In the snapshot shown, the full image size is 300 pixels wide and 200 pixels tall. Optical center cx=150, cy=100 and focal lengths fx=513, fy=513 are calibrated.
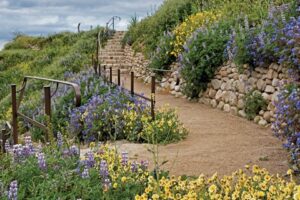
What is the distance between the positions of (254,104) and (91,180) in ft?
18.2

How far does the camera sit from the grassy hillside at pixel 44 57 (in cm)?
1962

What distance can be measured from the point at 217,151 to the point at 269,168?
3.11 ft

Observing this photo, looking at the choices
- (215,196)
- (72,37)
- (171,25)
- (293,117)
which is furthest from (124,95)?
(72,37)

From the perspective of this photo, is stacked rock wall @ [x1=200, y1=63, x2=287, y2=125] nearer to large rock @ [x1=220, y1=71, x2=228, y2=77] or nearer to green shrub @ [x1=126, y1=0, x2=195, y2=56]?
large rock @ [x1=220, y1=71, x2=228, y2=77]

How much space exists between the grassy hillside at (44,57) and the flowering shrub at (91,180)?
35.2ft

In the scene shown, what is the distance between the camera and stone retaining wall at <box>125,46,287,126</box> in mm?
8875

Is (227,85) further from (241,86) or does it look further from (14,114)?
(14,114)

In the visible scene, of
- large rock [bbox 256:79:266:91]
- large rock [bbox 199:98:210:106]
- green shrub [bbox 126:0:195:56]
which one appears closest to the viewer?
large rock [bbox 256:79:266:91]

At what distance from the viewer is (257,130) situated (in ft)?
28.2

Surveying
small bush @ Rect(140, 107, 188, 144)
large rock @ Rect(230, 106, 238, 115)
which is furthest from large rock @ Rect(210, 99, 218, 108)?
small bush @ Rect(140, 107, 188, 144)

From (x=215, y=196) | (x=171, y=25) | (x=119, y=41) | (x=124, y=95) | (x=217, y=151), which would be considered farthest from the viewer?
(x=119, y=41)

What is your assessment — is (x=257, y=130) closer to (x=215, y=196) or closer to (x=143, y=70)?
(x=215, y=196)

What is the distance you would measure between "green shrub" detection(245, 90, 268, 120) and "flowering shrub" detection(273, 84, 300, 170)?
8.09 feet

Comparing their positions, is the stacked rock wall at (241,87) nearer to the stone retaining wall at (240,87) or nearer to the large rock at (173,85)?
the stone retaining wall at (240,87)
